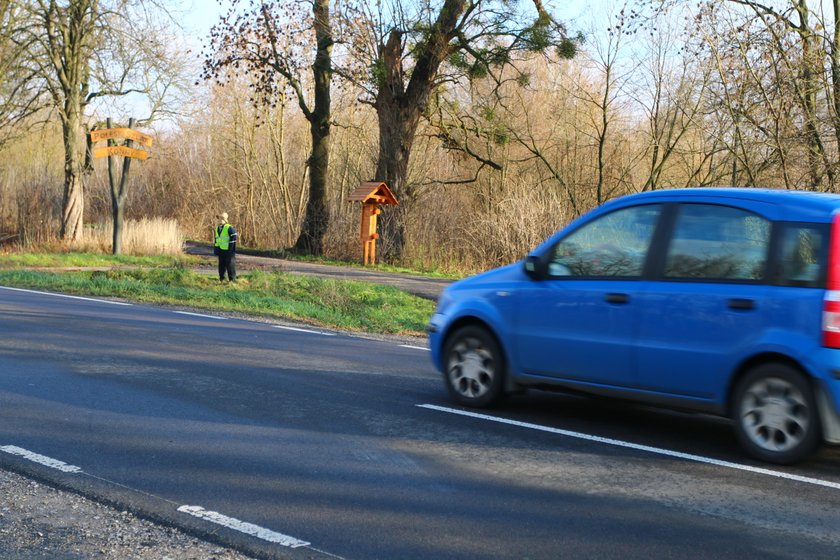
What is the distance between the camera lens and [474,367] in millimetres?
7957

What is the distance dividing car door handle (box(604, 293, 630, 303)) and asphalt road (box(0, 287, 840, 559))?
39.6 inches

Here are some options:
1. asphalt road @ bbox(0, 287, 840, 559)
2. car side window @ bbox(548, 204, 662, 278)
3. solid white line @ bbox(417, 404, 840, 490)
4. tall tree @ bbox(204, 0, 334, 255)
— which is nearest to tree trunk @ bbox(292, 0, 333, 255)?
tall tree @ bbox(204, 0, 334, 255)

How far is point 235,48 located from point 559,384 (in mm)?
27063

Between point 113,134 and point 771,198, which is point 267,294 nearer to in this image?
point 113,134

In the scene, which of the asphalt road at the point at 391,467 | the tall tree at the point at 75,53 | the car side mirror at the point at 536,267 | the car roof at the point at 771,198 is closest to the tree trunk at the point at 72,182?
the tall tree at the point at 75,53

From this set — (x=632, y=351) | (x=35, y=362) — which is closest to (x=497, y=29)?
(x=35, y=362)

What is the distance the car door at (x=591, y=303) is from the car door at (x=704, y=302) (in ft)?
0.54

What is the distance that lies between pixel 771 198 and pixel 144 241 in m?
26.5

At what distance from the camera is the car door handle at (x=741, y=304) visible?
20.5ft

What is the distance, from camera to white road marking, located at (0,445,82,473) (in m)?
5.94

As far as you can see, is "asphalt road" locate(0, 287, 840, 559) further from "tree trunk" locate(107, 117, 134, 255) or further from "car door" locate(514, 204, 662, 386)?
"tree trunk" locate(107, 117, 134, 255)

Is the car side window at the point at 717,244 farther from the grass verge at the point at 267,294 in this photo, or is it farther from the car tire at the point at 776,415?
the grass verge at the point at 267,294

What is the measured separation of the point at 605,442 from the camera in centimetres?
691

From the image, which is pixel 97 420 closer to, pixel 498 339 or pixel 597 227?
pixel 498 339
